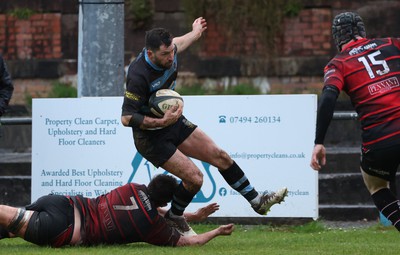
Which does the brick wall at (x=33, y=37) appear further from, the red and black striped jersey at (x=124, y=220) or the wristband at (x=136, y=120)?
the red and black striped jersey at (x=124, y=220)

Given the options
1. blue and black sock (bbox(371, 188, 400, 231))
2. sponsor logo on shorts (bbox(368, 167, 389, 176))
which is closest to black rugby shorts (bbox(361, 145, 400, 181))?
sponsor logo on shorts (bbox(368, 167, 389, 176))

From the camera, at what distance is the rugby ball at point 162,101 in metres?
10.1

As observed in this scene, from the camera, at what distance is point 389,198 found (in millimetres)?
9578

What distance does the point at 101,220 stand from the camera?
388 inches

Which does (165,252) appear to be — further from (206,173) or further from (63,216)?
(206,173)

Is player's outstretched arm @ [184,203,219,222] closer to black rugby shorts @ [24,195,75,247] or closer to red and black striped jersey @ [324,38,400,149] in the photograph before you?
black rugby shorts @ [24,195,75,247]

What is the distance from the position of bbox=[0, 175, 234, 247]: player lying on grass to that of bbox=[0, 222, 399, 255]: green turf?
106 mm

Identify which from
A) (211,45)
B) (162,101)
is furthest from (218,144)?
(211,45)

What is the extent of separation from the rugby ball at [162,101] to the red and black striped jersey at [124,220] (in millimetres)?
761

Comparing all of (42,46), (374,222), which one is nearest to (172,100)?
(374,222)

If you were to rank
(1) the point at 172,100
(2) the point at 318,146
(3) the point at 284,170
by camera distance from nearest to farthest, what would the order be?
(2) the point at 318,146
(1) the point at 172,100
(3) the point at 284,170

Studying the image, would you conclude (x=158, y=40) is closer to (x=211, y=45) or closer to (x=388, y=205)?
(x=388, y=205)

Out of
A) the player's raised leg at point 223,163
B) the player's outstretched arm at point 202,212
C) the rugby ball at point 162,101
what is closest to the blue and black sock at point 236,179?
the player's raised leg at point 223,163

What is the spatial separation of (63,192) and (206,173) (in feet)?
5.50
